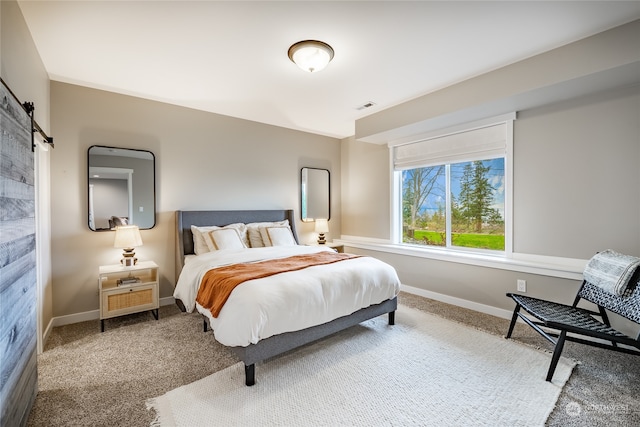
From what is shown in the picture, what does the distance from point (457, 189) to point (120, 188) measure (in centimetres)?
432

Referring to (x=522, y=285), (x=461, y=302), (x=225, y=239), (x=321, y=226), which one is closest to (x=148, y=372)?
(x=225, y=239)

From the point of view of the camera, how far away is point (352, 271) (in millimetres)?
2643

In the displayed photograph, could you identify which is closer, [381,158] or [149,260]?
[149,260]

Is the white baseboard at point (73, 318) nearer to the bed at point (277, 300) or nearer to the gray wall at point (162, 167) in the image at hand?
the gray wall at point (162, 167)

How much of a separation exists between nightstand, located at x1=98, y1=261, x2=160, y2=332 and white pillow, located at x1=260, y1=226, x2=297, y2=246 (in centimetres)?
139

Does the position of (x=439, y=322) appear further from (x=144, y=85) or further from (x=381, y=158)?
(x=144, y=85)

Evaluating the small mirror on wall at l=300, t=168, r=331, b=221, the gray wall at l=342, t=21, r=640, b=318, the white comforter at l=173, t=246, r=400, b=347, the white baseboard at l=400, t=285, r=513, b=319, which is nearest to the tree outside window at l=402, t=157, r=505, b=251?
the gray wall at l=342, t=21, r=640, b=318

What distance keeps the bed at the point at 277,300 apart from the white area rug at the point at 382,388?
19 cm

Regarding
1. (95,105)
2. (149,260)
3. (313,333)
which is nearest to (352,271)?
(313,333)

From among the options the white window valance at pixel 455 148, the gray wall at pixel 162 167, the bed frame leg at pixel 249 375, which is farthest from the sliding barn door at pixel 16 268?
the white window valance at pixel 455 148

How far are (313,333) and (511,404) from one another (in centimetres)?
140

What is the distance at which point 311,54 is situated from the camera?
2393 millimetres

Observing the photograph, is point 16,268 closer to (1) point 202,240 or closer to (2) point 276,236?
(1) point 202,240

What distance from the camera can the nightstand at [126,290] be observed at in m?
2.89
